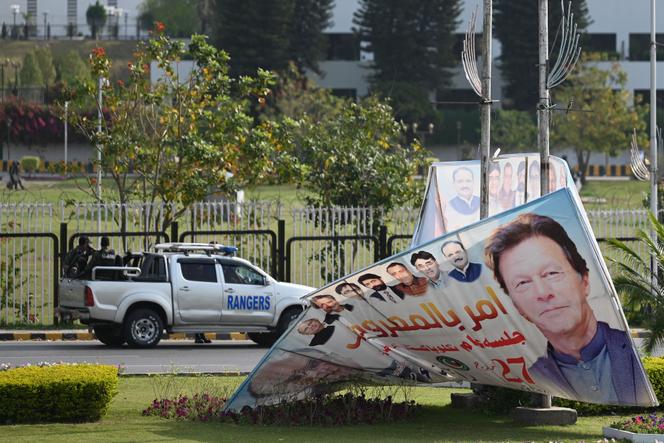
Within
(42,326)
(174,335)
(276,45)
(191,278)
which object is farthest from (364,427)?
(276,45)

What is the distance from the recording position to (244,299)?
22.2m

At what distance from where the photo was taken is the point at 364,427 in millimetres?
13766

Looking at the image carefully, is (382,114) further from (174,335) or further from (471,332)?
(471,332)

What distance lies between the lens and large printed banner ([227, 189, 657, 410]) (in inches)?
493

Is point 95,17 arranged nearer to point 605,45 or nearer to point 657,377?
point 605,45

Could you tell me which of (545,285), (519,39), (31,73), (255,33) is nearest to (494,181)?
(545,285)

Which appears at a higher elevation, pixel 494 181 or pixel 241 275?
pixel 494 181

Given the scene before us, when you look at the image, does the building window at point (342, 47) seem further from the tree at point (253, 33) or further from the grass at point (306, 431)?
the grass at point (306, 431)

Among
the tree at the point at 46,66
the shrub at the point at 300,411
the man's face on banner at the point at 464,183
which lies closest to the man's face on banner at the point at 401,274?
the shrub at the point at 300,411

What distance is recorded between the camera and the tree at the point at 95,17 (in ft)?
323

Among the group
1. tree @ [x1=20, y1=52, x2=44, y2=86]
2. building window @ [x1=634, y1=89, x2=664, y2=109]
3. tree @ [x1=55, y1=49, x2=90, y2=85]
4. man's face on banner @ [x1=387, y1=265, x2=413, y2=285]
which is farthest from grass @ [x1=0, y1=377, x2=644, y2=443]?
tree @ [x1=20, y1=52, x2=44, y2=86]

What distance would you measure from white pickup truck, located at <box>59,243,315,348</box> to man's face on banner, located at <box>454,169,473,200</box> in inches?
227

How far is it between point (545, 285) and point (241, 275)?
34.5 feet

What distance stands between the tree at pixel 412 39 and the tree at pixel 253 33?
634 centimetres
